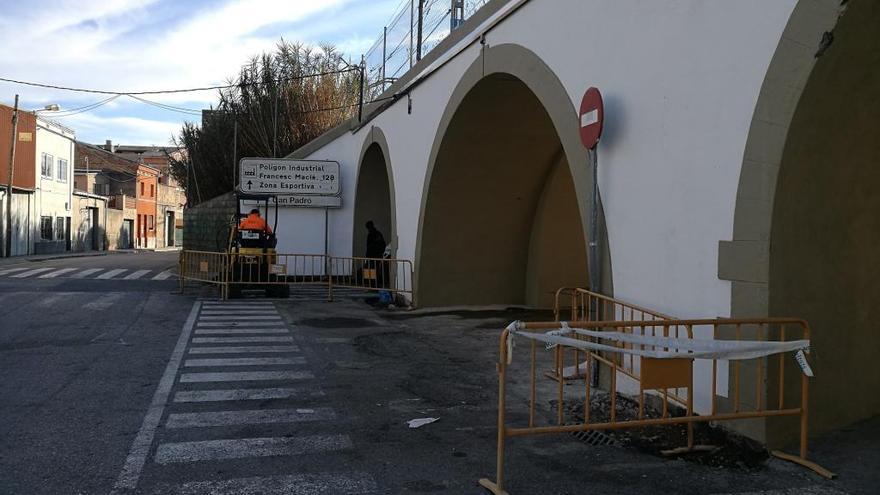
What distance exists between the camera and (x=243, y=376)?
7207 mm

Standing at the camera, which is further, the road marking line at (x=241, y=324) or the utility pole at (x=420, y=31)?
the utility pole at (x=420, y=31)

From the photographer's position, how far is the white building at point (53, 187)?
37.2 meters

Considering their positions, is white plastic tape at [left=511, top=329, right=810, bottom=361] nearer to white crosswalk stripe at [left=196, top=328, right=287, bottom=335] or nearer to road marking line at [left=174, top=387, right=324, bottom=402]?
road marking line at [left=174, top=387, right=324, bottom=402]

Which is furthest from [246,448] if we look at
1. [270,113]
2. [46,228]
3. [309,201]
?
[46,228]

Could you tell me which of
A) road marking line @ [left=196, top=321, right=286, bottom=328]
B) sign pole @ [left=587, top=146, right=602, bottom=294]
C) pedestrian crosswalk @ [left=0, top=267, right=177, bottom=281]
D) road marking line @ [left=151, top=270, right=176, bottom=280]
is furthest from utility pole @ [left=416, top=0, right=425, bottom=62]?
road marking line @ [left=151, top=270, right=176, bottom=280]

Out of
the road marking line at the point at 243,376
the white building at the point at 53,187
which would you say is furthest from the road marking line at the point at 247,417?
the white building at the point at 53,187

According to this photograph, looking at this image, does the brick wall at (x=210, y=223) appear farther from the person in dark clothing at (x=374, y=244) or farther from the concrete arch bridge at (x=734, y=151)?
the concrete arch bridge at (x=734, y=151)

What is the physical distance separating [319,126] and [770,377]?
26653 millimetres

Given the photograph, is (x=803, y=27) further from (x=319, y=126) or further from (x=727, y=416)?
(x=319, y=126)

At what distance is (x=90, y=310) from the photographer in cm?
1204

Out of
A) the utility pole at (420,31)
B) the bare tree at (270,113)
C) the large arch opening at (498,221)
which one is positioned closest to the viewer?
the large arch opening at (498,221)

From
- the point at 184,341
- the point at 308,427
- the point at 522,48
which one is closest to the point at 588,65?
the point at 522,48

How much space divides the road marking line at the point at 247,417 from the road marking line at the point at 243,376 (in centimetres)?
126

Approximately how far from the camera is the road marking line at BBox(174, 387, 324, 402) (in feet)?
20.6
